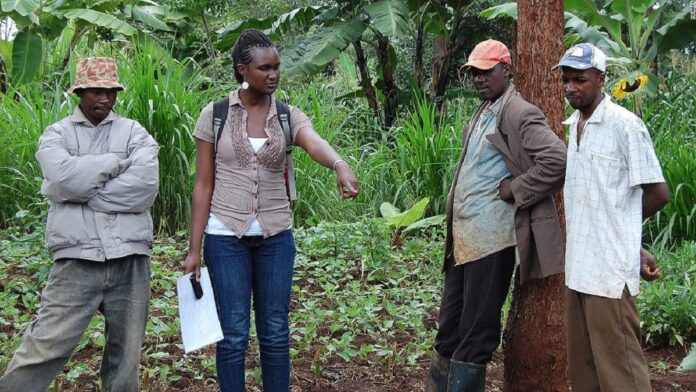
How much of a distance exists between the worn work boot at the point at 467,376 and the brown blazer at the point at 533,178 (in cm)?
53

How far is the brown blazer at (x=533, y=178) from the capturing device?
165 inches

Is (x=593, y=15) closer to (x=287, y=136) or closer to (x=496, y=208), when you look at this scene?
(x=496, y=208)

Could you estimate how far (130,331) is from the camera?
432cm

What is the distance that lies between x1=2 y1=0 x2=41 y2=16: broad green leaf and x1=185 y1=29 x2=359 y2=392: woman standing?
708 cm

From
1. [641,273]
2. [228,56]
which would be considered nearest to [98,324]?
[641,273]

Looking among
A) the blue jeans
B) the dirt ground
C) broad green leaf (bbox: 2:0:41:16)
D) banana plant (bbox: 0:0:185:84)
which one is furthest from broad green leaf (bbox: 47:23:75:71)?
the blue jeans

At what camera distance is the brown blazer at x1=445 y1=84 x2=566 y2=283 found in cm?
418

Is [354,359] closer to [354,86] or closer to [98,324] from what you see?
[98,324]

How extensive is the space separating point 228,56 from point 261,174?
29.6 feet

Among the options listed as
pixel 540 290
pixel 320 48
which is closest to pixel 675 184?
pixel 540 290

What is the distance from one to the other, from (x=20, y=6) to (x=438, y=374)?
789 cm

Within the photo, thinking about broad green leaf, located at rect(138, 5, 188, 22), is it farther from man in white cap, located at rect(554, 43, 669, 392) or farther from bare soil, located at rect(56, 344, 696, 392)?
man in white cap, located at rect(554, 43, 669, 392)

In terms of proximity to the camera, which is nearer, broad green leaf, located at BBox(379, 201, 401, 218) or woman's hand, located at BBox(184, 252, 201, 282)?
woman's hand, located at BBox(184, 252, 201, 282)

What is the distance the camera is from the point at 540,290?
4746 mm
